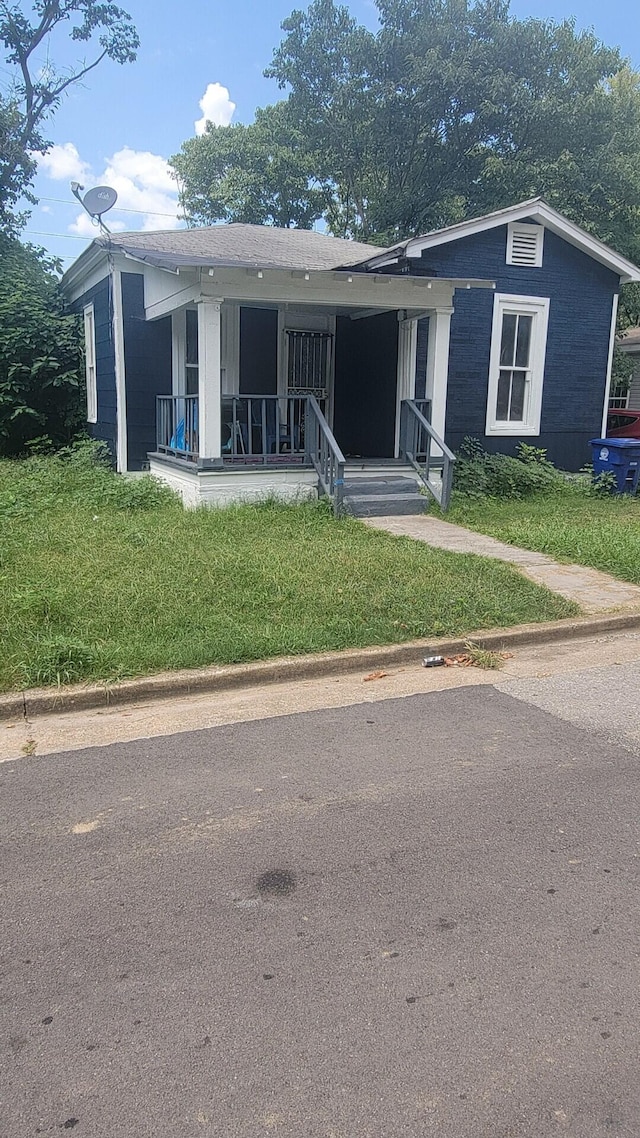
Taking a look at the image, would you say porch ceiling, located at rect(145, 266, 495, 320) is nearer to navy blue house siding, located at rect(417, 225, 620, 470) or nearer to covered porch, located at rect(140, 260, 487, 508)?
covered porch, located at rect(140, 260, 487, 508)

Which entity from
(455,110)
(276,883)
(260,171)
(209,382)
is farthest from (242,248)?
(260,171)

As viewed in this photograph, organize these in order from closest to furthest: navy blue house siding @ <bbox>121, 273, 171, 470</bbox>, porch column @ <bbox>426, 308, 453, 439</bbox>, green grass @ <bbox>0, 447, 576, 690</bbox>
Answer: green grass @ <bbox>0, 447, 576, 690</bbox> < porch column @ <bbox>426, 308, 453, 439</bbox> < navy blue house siding @ <bbox>121, 273, 171, 470</bbox>

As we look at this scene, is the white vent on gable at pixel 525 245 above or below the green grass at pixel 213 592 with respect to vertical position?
above

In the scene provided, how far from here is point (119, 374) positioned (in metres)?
12.8

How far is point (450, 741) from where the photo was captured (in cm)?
449

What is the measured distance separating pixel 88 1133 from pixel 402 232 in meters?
28.5

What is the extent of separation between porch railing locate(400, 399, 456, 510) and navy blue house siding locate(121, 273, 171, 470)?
3.80 m

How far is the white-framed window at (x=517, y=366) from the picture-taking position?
14.3 m

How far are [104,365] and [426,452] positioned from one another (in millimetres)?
5797

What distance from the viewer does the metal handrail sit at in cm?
1075

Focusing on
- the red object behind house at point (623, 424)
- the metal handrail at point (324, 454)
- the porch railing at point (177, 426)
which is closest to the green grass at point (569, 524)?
the metal handrail at point (324, 454)

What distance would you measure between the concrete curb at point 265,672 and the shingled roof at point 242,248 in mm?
6074

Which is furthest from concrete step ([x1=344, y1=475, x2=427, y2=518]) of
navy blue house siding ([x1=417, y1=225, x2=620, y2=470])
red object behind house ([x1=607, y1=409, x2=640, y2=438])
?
red object behind house ([x1=607, y1=409, x2=640, y2=438])

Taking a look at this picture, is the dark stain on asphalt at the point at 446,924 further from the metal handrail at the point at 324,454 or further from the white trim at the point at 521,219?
the white trim at the point at 521,219
